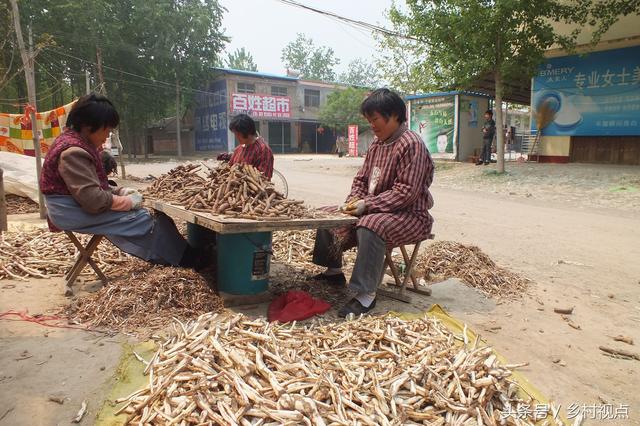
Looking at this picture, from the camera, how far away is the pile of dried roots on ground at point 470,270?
14.0 feet

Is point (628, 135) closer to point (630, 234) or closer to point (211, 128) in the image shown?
point (630, 234)

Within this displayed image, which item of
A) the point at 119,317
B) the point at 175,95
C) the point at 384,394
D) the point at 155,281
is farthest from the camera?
the point at 175,95

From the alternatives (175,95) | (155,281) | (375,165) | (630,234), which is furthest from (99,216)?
(175,95)

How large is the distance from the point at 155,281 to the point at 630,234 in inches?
249

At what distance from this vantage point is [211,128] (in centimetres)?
3400

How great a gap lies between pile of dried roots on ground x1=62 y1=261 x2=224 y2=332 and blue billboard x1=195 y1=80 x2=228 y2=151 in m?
29.4

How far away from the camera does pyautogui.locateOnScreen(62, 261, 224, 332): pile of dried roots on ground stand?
318 centimetres

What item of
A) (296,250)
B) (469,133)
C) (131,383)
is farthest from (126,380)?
(469,133)

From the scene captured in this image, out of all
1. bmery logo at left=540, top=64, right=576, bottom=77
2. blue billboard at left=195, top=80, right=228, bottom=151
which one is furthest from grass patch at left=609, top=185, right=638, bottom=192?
blue billboard at left=195, top=80, right=228, bottom=151

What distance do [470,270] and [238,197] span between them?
2.41m

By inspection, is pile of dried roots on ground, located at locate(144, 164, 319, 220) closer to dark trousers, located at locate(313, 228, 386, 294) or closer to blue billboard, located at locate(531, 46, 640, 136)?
dark trousers, located at locate(313, 228, 386, 294)

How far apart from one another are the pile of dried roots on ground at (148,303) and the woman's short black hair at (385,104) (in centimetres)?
188

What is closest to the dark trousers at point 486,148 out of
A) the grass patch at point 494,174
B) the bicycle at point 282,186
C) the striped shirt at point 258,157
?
the grass patch at point 494,174

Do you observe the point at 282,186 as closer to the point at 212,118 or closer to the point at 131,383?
the point at 131,383
